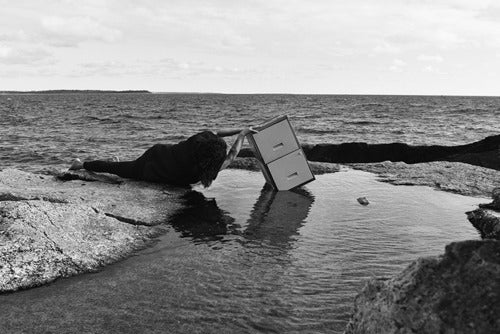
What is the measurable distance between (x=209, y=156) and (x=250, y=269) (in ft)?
14.7

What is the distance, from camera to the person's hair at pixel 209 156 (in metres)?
9.77

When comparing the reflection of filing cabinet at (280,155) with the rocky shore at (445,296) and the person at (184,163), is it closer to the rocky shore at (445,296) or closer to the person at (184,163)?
the person at (184,163)

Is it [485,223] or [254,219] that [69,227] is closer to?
[254,219]

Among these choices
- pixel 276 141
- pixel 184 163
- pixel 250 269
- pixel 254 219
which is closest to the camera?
pixel 250 269

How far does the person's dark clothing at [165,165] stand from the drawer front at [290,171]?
1776mm

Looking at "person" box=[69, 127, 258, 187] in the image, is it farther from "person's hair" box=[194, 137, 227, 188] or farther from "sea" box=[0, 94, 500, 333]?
"sea" box=[0, 94, 500, 333]

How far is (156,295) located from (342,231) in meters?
3.69

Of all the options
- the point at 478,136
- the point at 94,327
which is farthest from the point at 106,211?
the point at 478,136

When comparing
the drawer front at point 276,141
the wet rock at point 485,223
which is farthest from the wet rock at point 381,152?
the wet rock at point 485,223

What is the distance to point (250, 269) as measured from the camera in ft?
18.9

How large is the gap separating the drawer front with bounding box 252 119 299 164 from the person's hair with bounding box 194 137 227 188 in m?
0.92

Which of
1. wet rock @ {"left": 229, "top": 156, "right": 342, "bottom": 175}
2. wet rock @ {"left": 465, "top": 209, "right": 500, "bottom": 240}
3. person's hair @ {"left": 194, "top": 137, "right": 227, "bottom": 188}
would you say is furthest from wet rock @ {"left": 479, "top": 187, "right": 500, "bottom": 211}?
person's hair @ {"left": 194, "top": 137, "right": 227, "bottom": 188}

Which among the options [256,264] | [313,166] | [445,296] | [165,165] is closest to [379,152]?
[313,166]

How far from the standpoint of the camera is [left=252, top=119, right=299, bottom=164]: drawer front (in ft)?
34.1
